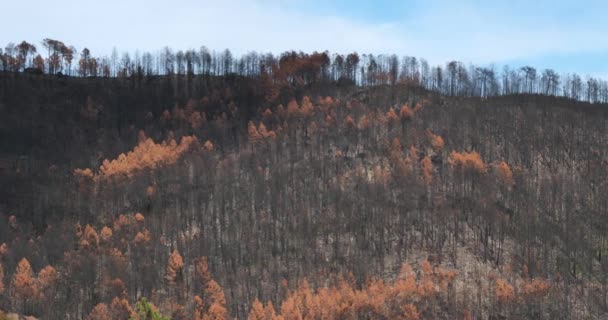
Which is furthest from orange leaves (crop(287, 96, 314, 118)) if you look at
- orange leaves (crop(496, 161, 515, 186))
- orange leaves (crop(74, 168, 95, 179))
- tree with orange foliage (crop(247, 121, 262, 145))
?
orange leaves (crop(496, 161, 515, 186))

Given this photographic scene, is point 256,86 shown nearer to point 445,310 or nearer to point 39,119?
point 39,119

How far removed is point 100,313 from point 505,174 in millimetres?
90983

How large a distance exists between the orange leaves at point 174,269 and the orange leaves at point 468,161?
66441mm

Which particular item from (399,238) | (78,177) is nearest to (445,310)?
(399,238)

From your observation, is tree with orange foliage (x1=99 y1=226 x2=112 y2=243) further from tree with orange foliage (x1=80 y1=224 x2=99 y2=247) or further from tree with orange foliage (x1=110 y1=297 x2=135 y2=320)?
tree with orange foliage (x1=110 y1=297 x2=135 y2=320)

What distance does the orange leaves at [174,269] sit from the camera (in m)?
113

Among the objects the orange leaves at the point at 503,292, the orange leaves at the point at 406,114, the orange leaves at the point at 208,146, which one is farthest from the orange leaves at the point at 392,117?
the orange leaves at the point at 503,292

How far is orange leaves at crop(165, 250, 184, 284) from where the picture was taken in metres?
113

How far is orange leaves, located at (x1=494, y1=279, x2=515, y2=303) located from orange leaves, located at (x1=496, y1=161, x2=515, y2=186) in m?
37.1

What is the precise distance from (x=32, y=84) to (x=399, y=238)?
128 m

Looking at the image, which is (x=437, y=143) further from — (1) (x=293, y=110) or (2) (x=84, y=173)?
(2) (x=84, y=173)

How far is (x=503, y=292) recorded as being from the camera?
104 m

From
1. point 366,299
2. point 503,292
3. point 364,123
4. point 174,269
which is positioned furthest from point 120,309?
point 364,123

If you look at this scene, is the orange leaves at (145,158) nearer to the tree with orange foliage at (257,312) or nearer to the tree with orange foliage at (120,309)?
the tree with orange foliage at (120,309)
